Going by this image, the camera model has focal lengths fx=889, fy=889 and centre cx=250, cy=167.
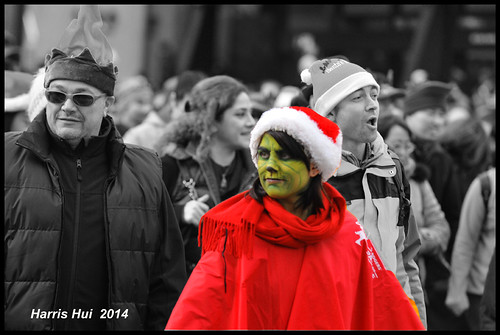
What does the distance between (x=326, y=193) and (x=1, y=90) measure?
2.91m

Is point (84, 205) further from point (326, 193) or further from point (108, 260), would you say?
point (326, 193)

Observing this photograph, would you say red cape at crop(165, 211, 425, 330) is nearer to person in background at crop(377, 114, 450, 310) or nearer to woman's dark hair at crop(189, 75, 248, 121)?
woman's dark hair at crop(189, 75, 248, 121)

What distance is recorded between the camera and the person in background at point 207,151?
6023 mm

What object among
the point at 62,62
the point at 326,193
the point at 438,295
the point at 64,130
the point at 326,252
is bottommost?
the point at 438,295

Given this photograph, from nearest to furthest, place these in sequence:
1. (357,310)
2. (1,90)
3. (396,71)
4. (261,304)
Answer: (261,304) < (357,310) < (1,90) < (396,71)

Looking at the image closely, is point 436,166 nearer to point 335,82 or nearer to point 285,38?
point 335,82

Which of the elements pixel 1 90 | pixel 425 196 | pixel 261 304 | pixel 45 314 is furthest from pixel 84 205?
pixel 425 196

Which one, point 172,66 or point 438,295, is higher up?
point 172,66

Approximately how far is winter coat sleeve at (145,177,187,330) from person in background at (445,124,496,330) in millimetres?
3169

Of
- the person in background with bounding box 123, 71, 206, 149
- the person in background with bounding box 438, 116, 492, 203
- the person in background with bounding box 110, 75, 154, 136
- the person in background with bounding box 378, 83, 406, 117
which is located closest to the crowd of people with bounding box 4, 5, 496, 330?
the person in background with bounding box 123, 71, 206, 149

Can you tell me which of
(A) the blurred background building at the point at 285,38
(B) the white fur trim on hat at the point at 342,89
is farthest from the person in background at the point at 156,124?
(A) the blurred background building at the point at 285,38

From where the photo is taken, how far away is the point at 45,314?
4.43 meters

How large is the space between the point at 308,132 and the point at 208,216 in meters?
0.62

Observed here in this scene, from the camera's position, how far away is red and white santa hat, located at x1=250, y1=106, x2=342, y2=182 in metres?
4.20
